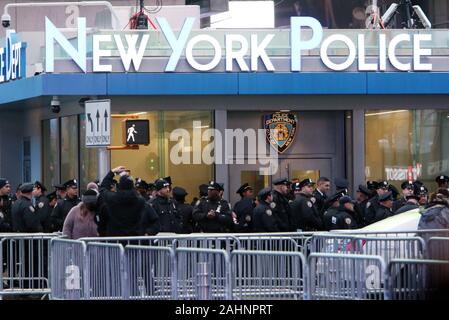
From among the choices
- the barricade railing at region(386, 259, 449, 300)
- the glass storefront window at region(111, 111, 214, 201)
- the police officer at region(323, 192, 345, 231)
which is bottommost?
the barricade railing at region(386, 259, 449, 300)

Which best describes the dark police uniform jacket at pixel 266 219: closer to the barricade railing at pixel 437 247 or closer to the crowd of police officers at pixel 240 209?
the crowd of police officers at pixel 240 209

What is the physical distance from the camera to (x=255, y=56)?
26.1 m

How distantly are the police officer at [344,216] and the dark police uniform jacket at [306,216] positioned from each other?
84 cm

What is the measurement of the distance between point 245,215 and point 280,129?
5.88 metres

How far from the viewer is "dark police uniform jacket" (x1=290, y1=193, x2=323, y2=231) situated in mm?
20781

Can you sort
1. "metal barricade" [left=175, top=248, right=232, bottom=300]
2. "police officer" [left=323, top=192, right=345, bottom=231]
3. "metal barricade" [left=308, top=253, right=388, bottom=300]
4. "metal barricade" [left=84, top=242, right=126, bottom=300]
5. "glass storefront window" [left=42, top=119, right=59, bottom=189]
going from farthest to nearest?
"glass storefront window" [left=42, top=119, right=59, bottom=189]
"police officer" [left=323, top=192, right=345, bottom=231]
"metal barricade" [left=84, top=242, right=126, bottom=300]
"metal barricade" [left=175, top=248, right=232, bottom=300]
"metal barricade" [left=308, top=253, right=388, bottom=300]

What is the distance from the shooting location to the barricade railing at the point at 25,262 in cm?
1759

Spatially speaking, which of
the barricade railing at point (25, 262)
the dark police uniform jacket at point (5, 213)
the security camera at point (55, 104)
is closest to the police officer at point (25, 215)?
the dark police uniform jacket at point (5, 213)

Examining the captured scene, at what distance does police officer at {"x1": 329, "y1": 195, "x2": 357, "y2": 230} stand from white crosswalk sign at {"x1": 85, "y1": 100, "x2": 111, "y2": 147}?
387 cm

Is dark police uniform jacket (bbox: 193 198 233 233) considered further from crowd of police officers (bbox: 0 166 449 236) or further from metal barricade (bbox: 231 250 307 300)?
metal barricade (bbox: 231 250 307 300)

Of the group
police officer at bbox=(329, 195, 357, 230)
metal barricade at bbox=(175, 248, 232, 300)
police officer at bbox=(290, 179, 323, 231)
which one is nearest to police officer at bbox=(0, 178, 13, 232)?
police officer at bbox=(290, 179, 323, 231)
